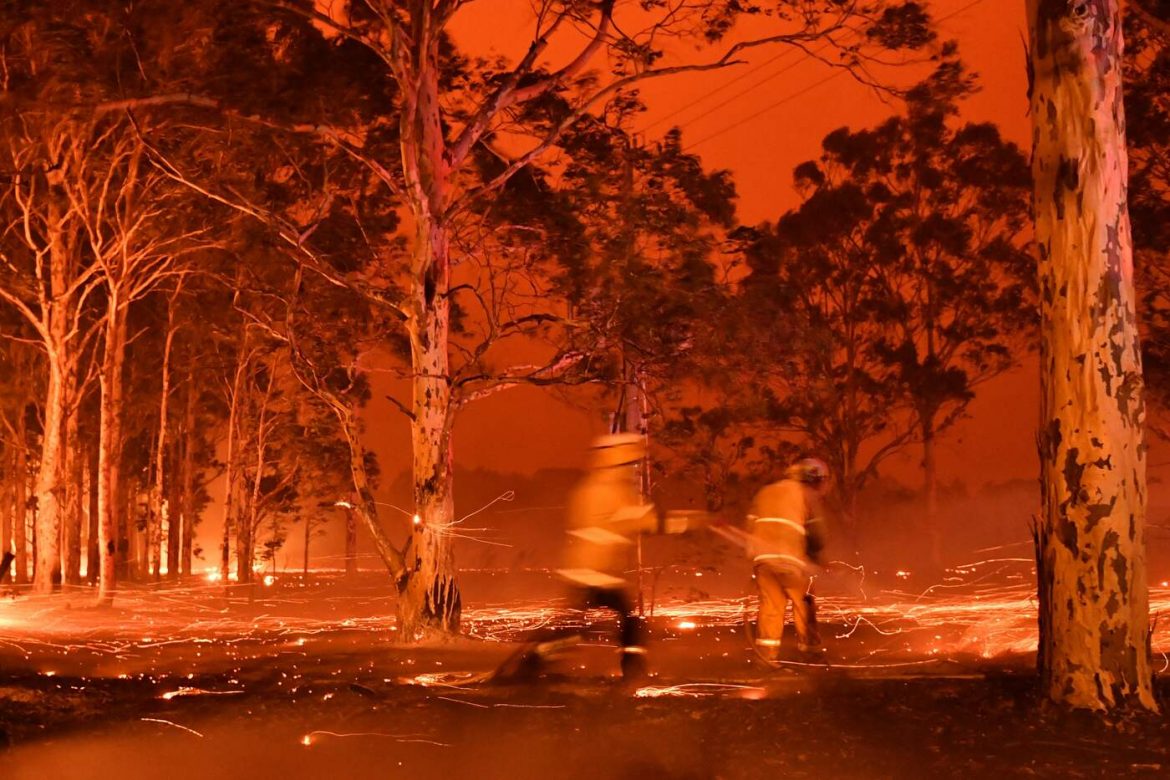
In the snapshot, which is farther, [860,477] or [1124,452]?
[860,477]

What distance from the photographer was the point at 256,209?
47.6 ft

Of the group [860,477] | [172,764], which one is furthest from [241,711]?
[860,477]

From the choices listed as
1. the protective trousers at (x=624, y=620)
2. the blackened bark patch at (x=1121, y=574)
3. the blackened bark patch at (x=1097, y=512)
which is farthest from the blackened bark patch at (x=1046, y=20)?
the protective trousers at (x=624, y=620)

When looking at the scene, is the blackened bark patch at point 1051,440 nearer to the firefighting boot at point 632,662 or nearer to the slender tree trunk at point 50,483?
the firefighting boot at point 632,662

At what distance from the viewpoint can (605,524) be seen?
25.6 feet

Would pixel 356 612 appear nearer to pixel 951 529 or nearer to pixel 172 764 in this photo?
pixel 172 764

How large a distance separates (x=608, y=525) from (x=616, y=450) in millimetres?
493

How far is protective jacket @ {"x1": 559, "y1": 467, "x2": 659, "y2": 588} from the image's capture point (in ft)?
25.6

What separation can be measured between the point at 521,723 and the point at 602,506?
4.77ft

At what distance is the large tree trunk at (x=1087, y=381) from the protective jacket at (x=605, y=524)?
2.50m

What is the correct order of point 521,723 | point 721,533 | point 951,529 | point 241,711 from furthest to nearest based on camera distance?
point 951,529
point 721,533
point 241,711
point 521,723

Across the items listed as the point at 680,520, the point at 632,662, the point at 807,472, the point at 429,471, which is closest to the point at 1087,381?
the point at 680,520

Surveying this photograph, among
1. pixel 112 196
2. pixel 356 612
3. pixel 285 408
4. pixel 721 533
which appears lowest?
pixel 356 612

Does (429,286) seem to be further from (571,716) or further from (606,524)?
(571,716)
